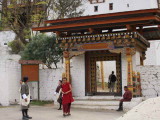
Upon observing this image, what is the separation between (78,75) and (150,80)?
3.95m

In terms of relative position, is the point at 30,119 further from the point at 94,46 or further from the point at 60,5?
the point at 60,5

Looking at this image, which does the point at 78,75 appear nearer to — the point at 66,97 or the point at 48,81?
the point at 48,81

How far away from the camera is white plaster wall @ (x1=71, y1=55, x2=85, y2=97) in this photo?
1758 cm

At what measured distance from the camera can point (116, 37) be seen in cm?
1573

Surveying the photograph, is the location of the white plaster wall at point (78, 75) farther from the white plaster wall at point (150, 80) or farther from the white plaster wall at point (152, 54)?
the white plaster wall at point (152, 54)

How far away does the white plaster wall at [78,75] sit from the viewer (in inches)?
692

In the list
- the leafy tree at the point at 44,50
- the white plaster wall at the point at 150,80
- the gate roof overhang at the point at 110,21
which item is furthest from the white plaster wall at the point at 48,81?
the white plaster wall at the point at 150,80

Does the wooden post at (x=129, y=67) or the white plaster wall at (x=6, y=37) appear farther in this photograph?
the white plaster wall at (x=6, y=37)

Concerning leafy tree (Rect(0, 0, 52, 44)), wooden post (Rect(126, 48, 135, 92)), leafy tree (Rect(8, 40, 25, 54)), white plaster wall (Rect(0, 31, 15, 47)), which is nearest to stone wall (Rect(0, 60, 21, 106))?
wooden post (Rect(126, 48, 135, 92))

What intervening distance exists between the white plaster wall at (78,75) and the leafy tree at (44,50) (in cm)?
408

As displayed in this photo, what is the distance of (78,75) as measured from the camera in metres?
17.7

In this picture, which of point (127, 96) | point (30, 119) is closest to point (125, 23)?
point (127, 96)

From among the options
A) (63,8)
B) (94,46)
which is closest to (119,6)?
(63,8)

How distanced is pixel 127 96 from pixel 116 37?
9.98ft
